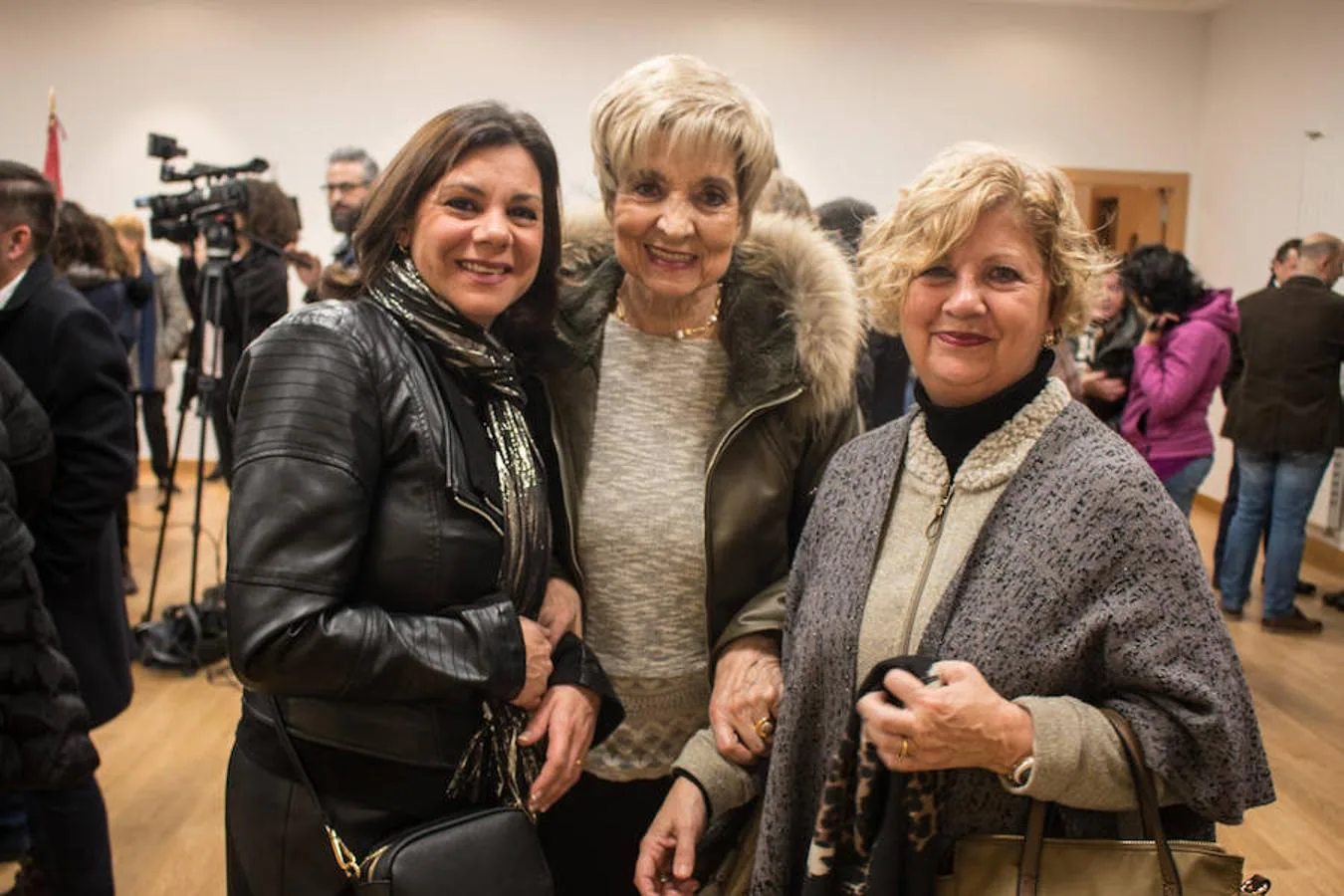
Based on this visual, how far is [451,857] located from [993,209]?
97 cm

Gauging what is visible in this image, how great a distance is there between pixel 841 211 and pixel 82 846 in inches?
106

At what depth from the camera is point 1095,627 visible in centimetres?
112

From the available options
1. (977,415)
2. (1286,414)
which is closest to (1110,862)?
(977,415)

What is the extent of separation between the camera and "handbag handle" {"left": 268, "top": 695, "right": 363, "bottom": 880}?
4.14 ft

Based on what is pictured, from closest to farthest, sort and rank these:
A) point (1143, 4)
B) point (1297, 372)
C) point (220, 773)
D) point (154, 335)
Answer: point (220, 773) < point (1297, 372) < point (154, 335) < point (1143, 4)

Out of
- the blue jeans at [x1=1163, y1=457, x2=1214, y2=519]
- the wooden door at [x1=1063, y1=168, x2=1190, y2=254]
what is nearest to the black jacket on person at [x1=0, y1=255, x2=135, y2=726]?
the blue jeans at [x1=1163, y1=457, x2=1214, y2=519]

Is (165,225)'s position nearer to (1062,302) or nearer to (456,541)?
(456,541)

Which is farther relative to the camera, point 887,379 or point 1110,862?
point 887,379

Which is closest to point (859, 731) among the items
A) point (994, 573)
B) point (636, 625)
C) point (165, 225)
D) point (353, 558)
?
point (994, 573)

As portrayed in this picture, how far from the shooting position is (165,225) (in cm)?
411

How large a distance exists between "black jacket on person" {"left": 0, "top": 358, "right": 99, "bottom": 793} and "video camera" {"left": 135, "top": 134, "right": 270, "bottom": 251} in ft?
7.31

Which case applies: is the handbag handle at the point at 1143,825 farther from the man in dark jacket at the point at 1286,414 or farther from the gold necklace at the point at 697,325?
the man in dark jacket at the point at 1286,414

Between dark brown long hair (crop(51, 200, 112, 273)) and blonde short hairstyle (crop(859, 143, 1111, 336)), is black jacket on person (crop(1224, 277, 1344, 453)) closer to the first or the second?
blonde short hairstyle (crop(859, 143, 1111, 336))

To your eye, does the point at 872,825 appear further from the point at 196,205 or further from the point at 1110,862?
the point at 196,205
